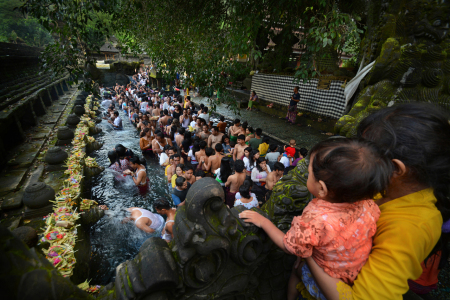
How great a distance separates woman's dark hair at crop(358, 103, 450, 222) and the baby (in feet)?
0.61

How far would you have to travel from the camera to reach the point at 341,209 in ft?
4.26

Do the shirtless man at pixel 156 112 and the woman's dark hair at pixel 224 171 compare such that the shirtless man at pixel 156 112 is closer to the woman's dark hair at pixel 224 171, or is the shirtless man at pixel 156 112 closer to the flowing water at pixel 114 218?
the flowing water at pixel 114 218

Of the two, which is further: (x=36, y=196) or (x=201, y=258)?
(x=36, y=196)

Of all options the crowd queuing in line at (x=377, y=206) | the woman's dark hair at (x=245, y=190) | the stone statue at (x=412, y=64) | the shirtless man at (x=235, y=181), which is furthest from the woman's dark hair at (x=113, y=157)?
the stone statue at (x=412, y=64)

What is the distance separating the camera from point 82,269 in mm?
3410

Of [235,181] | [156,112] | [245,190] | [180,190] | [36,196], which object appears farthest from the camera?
[156,112]

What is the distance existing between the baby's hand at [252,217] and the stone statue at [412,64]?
5.49 meters

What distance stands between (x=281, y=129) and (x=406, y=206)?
391 inches

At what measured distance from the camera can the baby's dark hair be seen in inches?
43.8

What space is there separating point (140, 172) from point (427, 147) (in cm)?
590

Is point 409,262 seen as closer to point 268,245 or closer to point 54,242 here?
point 268,245

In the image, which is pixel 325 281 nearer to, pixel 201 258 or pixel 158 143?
pixel 201 258

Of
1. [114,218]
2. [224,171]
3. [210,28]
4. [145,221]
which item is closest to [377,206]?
[145,221]

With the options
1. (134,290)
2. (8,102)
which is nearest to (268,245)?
(134,290)
